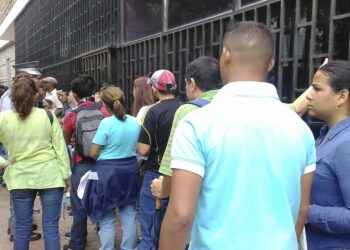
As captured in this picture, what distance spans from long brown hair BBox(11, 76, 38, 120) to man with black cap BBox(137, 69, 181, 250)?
37.8 inches

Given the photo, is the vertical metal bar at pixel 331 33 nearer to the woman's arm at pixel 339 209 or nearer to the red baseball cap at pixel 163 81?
the red baseball cap at pixel 163 81

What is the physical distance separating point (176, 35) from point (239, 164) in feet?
15.2

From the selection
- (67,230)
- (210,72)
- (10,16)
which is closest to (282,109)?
(210,72)

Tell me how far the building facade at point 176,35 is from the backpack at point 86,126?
5.28 feet

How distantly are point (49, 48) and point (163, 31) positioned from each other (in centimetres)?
887

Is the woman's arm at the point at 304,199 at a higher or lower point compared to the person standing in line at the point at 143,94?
lower

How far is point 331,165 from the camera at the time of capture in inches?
81.8

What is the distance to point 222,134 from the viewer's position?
4.97 ft

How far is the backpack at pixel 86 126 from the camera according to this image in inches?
168

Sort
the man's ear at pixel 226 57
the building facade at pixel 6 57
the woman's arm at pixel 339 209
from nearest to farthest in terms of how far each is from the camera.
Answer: the man's ear at pixel 226 57 → the woman's arm at pixel 339 209 → the building facade at pixel 6 57

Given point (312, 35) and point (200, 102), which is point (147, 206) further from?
point (312, 35)

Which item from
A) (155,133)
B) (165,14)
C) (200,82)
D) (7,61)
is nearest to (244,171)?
(200,82)

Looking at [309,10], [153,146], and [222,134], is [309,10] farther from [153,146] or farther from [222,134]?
[222,134]

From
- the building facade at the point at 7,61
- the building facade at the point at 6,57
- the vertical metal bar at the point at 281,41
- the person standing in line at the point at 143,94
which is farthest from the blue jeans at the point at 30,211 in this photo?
the building facade at the point at 7,61
